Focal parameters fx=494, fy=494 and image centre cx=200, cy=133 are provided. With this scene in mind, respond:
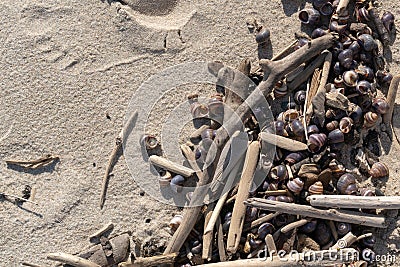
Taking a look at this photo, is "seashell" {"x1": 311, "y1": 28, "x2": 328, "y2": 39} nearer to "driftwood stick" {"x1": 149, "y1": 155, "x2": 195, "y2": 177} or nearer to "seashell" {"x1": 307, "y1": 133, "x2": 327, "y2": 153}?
"seashell" {"x1": 307, "y1": 133, "x2": 327, "y2": 153}

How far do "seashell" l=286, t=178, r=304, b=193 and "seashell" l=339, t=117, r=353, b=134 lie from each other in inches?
19.4

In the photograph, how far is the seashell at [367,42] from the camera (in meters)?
3.73

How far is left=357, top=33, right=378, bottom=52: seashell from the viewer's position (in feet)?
12.2

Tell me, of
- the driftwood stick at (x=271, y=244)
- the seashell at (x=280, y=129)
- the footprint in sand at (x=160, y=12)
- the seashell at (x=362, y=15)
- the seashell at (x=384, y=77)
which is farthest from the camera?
the footprint in sand at (x=160, y=12)

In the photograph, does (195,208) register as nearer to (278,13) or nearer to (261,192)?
(261,192)

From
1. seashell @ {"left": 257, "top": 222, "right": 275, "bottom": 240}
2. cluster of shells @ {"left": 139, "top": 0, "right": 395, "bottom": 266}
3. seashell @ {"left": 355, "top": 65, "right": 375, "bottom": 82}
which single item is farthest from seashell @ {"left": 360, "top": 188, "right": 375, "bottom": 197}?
seashell @ {"left": 355, "top": 65, "right": 375, "bottom": 82}

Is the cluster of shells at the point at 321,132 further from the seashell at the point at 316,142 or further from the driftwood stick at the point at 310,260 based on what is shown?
the driftwood stick at the point at 310,260

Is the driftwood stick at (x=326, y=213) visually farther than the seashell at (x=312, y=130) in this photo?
No

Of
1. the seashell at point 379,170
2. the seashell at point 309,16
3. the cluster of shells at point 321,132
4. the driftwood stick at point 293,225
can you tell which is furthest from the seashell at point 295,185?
the seashell at point 309,16

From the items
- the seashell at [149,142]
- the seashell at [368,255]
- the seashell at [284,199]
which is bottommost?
the seashell at [368,255]

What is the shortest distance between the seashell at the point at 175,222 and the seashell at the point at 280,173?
2.44ft

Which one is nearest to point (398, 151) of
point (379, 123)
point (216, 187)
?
point (379, 123)

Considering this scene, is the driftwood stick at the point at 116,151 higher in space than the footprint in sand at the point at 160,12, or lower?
lower

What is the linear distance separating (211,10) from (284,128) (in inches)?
47.8
